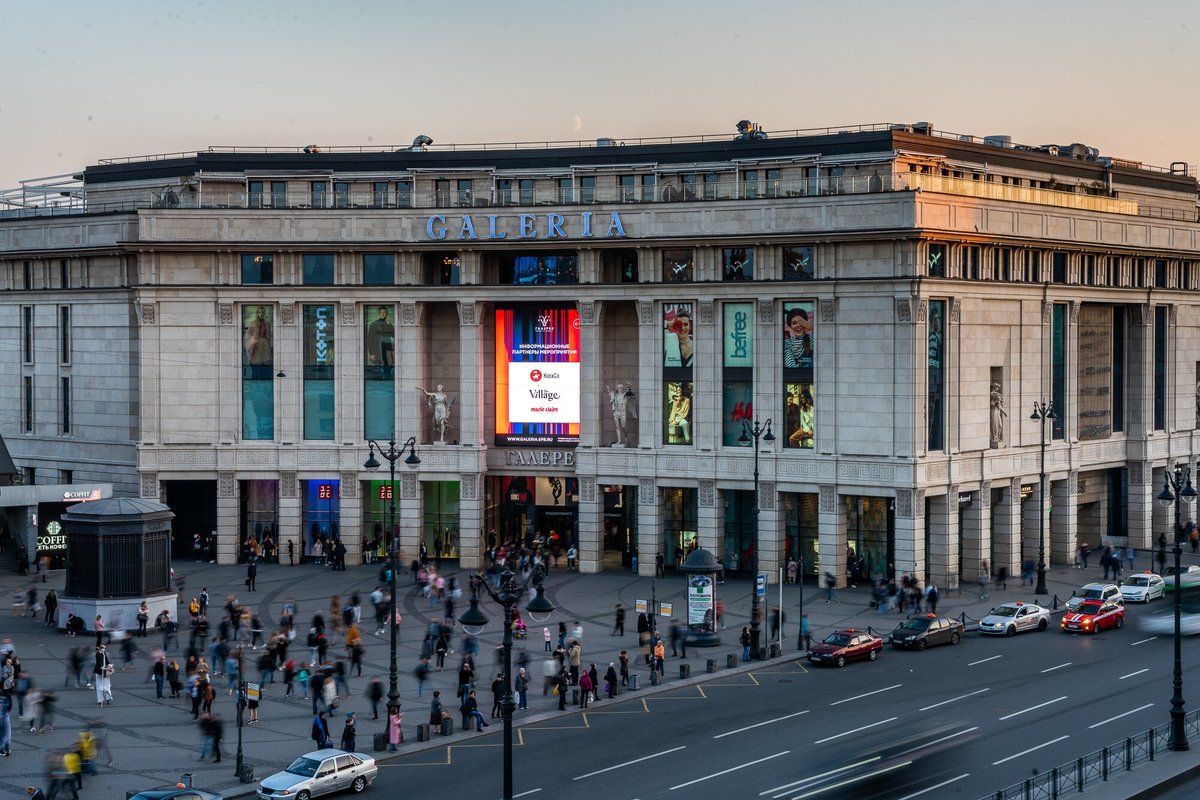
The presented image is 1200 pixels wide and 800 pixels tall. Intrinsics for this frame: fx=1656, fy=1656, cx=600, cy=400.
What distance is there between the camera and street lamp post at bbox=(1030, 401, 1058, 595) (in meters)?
72.7

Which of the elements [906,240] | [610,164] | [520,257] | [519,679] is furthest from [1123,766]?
[610,164]

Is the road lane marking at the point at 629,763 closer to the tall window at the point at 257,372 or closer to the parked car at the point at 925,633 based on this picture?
the parked car at the point at 925,633

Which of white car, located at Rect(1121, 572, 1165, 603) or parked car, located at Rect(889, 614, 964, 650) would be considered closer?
parked car, located at Rect(889, 614, 964, 650)

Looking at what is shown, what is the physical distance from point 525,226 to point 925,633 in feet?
95.5

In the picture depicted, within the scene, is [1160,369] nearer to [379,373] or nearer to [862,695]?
[379,373]

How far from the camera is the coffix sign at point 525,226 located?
77875 mm

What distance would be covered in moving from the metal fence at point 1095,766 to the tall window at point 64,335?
6167cm

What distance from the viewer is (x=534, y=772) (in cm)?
4378

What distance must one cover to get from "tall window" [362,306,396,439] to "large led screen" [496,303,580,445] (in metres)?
5.27

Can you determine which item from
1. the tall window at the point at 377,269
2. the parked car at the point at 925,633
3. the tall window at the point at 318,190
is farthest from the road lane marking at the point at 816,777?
the tall window at the point at 318,190

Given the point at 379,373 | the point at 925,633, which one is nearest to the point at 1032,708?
the point at 925,633

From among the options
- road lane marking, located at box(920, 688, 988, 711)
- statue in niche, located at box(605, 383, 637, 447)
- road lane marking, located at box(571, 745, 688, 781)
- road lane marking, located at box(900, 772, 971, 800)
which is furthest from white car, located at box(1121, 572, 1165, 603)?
road lane marking, located at box(571, 745, 688, 781)

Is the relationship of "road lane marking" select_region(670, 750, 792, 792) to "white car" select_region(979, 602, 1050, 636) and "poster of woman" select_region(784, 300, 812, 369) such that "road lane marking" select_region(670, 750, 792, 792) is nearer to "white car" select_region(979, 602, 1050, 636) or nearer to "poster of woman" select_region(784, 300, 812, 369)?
"white car" select_region(979, 602, 1050, 636)

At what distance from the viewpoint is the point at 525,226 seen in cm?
7888
